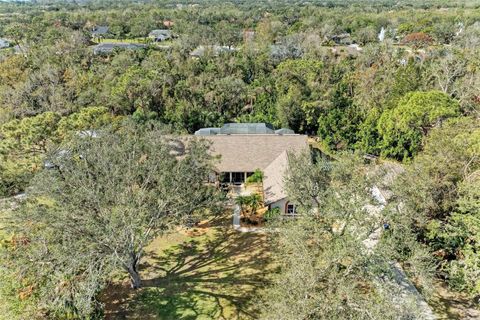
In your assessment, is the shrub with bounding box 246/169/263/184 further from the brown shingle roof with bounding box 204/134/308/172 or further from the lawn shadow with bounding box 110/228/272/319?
the lawn shadow with bounding box 110/228/272/319

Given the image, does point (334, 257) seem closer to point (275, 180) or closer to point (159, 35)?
point (275, 180)

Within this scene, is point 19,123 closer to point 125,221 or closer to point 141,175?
point 141,175

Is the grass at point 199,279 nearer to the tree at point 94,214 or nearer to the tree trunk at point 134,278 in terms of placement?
the tree trunk at point 134,278

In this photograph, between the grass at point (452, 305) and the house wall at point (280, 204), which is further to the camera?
the house wall at point (280, 204)

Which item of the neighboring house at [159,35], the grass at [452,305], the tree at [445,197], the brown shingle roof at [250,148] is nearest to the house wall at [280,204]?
the brown shingle roof at [250,148]

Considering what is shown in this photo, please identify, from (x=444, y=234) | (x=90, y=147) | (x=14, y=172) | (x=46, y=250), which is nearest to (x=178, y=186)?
(x=90, y=147)

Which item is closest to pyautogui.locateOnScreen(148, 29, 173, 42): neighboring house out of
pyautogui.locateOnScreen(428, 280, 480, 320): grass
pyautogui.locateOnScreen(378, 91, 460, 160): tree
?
pyautogui.locateOnScreen(378, 91, 460, 160): tree

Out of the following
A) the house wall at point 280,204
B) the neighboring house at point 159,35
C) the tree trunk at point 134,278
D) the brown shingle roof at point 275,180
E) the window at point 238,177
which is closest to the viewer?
the tree trunk at point 134,278
